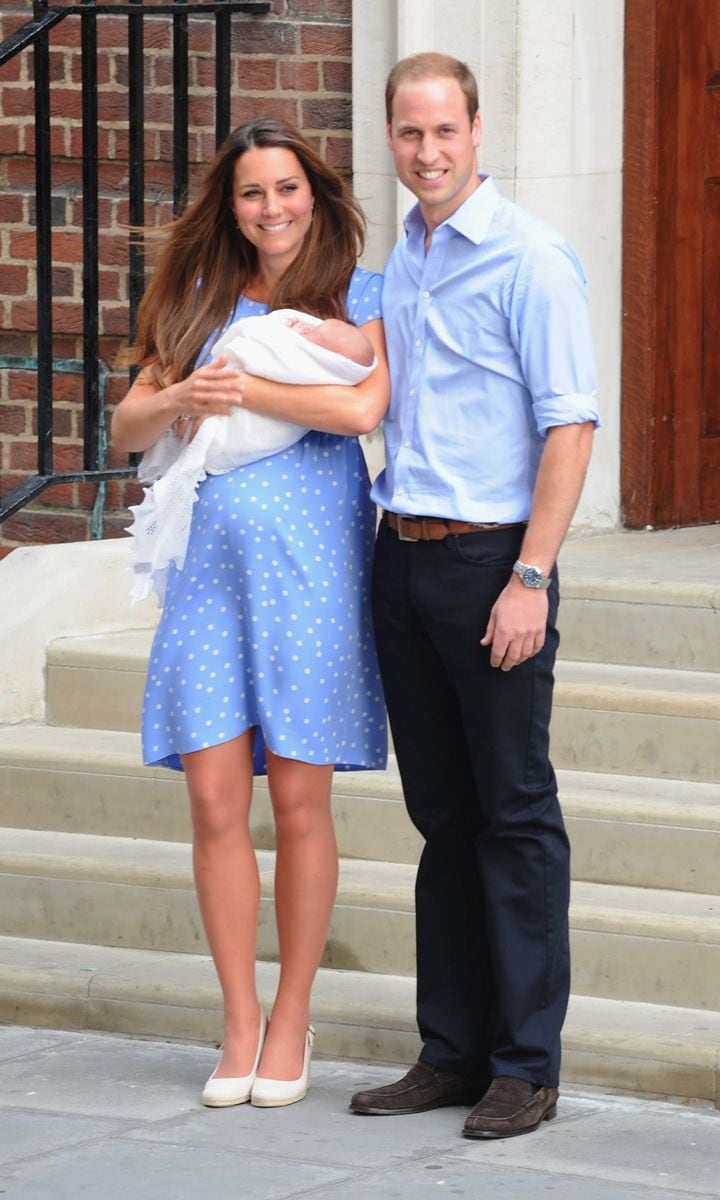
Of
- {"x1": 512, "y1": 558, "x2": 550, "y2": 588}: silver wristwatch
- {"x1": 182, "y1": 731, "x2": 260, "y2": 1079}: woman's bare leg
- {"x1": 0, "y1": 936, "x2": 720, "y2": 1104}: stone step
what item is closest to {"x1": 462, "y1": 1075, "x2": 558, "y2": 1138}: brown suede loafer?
{"x1": 0, "y1": 936, "x2": 720, "y2": 1104}: stone step

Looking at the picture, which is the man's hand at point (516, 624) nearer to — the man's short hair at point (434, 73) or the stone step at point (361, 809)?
the man's short hair at point (434, 73)

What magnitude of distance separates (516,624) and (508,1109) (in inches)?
33.2

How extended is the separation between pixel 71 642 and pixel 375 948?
4.78ft

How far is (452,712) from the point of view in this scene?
3812 mm

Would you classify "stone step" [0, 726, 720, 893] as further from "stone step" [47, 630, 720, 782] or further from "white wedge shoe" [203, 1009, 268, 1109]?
"white wedge shoe" [203, 1009, 268, 1109]

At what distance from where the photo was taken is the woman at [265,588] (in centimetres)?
379

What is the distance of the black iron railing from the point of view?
18.0 feet

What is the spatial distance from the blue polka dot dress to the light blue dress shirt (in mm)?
176

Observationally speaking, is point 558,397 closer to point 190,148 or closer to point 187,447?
point 187,447

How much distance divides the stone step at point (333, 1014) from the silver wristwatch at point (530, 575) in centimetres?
93

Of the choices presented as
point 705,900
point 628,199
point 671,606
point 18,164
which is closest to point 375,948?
point 705,900

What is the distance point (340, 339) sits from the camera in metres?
3.72

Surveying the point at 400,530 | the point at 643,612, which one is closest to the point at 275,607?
the point at 400,530

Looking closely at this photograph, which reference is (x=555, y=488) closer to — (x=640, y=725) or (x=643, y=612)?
(x=640, y=725)
